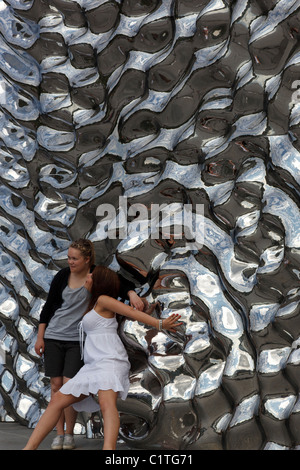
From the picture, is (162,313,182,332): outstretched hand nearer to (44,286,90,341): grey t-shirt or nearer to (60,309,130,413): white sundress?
(60,309,130,413): white sundress

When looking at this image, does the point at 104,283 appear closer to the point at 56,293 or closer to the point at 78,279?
the point at 78,279

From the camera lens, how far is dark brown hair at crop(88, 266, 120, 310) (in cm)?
409

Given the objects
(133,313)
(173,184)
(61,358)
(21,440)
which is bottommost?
(21,440)

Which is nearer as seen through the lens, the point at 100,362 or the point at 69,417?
the point at 100,362

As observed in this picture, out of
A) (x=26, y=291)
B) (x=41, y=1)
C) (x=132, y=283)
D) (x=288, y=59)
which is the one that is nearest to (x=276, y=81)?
(x=288, y=59)

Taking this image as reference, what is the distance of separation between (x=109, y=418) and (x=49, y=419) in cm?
33

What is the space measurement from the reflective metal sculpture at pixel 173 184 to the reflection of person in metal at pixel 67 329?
275 mm

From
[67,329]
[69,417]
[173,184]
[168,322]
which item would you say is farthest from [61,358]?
[173,184]

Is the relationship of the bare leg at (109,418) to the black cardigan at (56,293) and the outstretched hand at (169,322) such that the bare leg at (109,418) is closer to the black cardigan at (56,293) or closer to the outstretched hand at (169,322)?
the outstretched hand at (169,322)

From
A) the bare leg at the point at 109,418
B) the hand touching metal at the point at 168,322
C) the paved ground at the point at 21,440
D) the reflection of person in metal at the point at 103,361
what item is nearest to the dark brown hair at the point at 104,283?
the reflection of person in metal at the point at 103,361

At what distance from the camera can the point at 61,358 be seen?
14.2 ft

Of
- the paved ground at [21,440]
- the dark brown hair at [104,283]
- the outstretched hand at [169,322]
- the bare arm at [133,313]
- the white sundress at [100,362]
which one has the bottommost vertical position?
the paved ground at [21,440]

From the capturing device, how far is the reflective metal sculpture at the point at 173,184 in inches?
154

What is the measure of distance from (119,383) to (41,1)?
8.31ft
